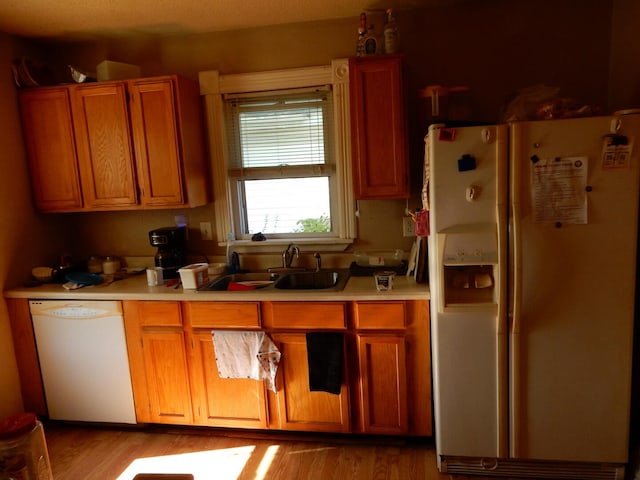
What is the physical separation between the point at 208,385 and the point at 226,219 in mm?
1077

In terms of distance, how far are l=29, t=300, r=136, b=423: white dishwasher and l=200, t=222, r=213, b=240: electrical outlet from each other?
29.1 inches

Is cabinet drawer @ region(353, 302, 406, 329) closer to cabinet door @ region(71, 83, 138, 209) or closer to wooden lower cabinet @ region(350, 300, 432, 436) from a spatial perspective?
wooden lower cabinet @ region(350, 300, 432, 436)

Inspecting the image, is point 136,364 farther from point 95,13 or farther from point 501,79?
point 501,79

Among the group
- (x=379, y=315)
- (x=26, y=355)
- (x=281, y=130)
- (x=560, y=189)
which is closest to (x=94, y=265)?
(x=26, y=355)

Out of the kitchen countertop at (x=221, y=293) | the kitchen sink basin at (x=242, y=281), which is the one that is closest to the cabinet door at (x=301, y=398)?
the kitchen countertop at (x=221, y=293)

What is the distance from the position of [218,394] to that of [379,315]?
1.04 metres

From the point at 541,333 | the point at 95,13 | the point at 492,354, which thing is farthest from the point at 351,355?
the point at 95,13

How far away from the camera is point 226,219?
301 centimetres

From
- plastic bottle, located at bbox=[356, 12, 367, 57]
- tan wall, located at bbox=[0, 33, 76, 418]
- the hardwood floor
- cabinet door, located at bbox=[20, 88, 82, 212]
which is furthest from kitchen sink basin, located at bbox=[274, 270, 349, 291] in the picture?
tan wall, located at bbox=[0, 33, 76, 418]

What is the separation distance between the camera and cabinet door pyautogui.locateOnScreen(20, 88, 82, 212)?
9.11 ft

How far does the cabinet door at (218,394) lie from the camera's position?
98.3 inches

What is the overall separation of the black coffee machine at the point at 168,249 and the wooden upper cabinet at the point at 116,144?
189 millimetres

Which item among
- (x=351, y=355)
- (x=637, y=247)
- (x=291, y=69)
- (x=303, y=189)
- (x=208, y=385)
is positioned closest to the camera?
(x=637, y=247)

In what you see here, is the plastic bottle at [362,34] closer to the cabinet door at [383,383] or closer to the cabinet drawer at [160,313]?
the cabinet door at [383,383]
